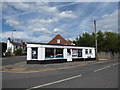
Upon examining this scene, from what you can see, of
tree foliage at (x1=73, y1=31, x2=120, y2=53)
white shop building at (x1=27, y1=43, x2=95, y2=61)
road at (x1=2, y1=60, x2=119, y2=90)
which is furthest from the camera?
tree foliage at (x1=73, y1=31, x2=120, y2=53)

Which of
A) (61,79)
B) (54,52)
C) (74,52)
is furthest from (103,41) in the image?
(61,79)

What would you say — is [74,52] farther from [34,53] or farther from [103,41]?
[103,41]

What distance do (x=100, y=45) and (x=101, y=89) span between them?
93.0ft

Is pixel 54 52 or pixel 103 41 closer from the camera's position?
pixel 54 52

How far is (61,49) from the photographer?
18062 millimetres

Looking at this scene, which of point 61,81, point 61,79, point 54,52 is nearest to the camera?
point 61,81

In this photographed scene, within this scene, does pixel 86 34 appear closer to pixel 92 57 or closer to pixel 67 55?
pixel 92 57

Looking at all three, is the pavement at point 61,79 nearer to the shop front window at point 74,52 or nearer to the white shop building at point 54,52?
the white shop building at point 54,52

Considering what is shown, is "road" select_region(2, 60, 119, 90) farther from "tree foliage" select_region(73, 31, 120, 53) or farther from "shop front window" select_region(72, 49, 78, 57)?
"tree foliage" select_region(73, 31, 120, 53)

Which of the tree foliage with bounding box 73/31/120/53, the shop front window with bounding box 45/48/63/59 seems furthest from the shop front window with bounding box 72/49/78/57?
the tree foliage with bounding box 73/31/120/53

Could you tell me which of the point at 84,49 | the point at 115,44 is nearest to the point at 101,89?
the point at 84,49

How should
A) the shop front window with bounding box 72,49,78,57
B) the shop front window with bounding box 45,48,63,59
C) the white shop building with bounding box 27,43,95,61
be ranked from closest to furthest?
the white shop building with bounding box 27,43,95,61 < the shop front window with bounding box 45,48,63,59 < the shop front window with bounding box 72,49,78,57

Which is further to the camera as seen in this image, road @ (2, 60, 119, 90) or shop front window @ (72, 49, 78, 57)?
shop front window @ (72, 49, 78, 57)

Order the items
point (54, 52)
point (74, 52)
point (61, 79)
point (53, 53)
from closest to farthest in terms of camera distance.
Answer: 1. point (61, 79)
2. point (53, 53)
3. point (54, 52)
4. point (74, 52)
